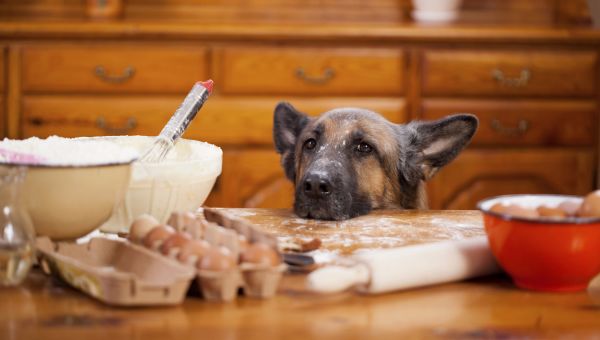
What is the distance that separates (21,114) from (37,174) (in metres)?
2.71

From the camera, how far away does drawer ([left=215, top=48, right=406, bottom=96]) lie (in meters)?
3.83

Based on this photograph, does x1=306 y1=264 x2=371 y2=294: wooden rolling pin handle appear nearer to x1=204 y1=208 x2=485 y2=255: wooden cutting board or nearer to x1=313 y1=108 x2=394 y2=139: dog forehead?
x1=204 y1=208 x2=485 y2=255: wooden cutting board

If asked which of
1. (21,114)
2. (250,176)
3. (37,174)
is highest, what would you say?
(37,174)

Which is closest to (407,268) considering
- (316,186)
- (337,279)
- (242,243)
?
(337,279)

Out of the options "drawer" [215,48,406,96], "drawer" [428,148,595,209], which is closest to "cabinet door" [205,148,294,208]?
"drawer" [215,48,406,96]

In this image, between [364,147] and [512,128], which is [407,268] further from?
[512,128]

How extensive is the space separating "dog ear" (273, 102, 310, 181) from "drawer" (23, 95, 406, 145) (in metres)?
1.34

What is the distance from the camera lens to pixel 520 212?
1277 millimetres

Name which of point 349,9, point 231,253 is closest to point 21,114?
point 349,9

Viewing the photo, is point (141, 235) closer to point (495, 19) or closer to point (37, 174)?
point (37, 174)

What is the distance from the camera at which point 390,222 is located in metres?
1.73

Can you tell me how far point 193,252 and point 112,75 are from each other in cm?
274

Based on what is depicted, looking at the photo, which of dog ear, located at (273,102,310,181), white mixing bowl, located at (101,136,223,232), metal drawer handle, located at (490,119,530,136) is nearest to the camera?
white mixing bowl, located at (101,136,223,232)

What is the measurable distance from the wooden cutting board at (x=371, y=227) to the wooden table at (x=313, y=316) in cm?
23
